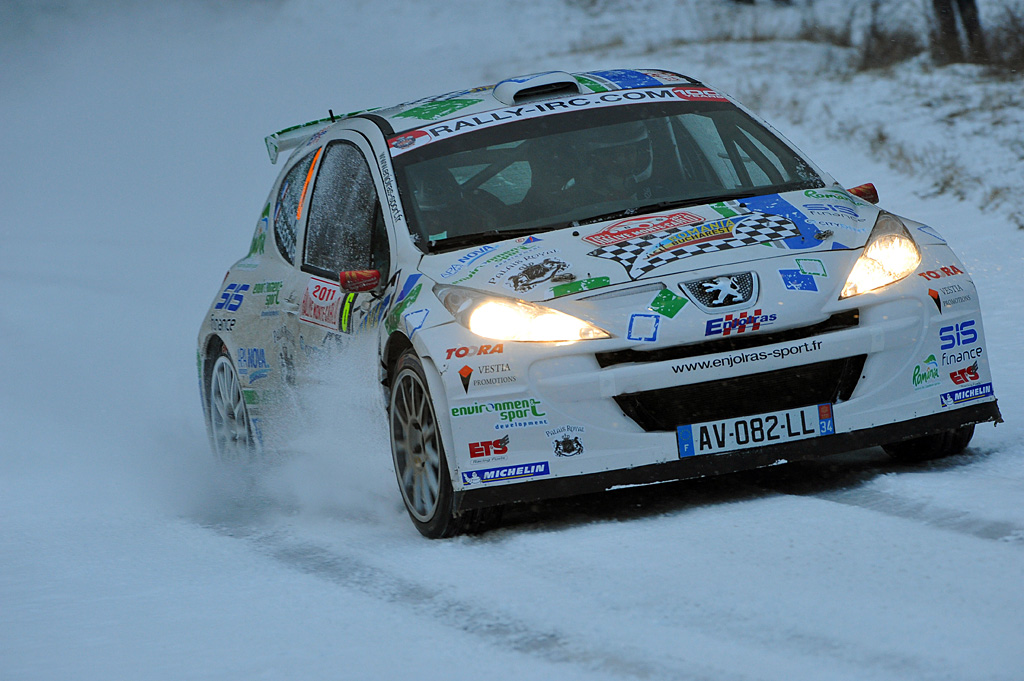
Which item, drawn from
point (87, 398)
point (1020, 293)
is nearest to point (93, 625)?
point (87, 398)

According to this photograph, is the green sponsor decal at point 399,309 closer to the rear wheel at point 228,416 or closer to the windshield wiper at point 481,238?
the windshield wiper at point 481,238

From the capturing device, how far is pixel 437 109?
20.8ft

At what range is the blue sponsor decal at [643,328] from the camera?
4656 mm

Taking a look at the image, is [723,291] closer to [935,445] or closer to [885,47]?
[935,445]

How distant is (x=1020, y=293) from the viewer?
827cm

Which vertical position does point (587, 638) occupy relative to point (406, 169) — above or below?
below

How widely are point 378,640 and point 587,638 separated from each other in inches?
22.1

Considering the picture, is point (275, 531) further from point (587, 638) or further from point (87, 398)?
point (87, 398)

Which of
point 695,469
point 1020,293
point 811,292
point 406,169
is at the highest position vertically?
point 406,169

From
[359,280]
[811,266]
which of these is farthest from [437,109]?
[811,266]

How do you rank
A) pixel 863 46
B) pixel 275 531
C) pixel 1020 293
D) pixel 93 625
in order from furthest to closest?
1. pixel 863 46
2. pixel 1020 293
3. pixel 275 531
4. pixel 93 625

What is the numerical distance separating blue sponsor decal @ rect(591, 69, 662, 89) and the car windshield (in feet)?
0.79

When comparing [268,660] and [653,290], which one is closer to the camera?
[268,660]

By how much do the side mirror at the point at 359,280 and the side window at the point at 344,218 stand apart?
0.14 metres
